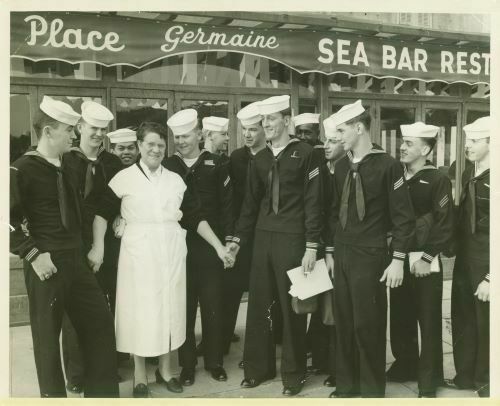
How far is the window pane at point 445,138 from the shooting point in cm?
598

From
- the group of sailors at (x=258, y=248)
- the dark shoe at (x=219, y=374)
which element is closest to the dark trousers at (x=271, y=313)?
the group of sailors at (x=258, y=248)

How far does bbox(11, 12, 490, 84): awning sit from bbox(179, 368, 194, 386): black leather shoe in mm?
2481

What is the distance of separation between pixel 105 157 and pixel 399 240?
6.32 ft

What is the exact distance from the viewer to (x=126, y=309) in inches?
121

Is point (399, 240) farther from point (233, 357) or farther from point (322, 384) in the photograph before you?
point (233, 357)

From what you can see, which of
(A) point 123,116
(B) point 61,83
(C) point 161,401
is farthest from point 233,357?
(B) point 61,83

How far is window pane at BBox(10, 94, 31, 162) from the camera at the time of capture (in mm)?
4312

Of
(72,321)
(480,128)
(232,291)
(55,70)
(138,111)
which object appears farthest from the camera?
(138,111)

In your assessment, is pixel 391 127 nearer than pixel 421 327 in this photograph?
No

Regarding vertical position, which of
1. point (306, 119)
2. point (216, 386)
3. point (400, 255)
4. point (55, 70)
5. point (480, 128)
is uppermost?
point (55, 70)

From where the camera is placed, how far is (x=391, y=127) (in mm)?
5746

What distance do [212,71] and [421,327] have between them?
120 inches

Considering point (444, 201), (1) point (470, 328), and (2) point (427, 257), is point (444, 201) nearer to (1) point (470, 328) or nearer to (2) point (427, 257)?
(2) point (427, 257)

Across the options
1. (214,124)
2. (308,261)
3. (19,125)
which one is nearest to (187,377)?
(308,261)
